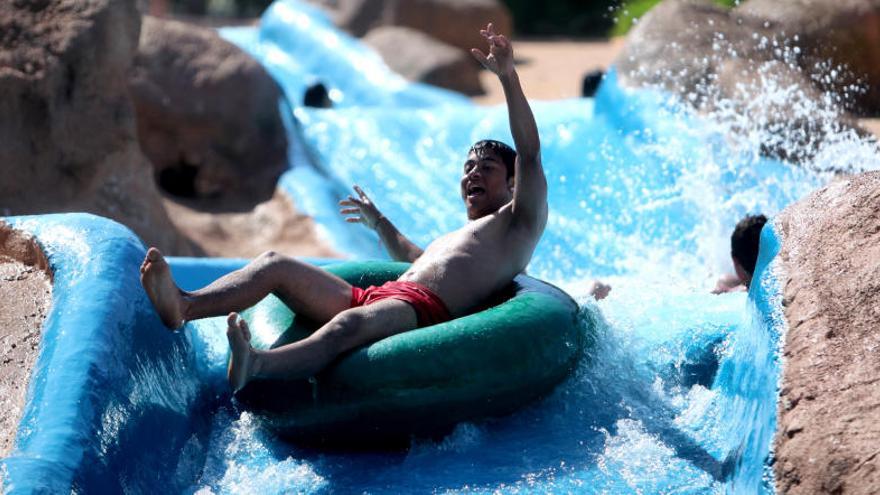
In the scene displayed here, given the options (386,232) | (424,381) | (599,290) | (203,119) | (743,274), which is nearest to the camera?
(424,381)

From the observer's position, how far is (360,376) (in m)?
3.26

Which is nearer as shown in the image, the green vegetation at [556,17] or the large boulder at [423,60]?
the large boulder at [423,60]

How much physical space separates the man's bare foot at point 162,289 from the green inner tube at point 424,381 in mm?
355

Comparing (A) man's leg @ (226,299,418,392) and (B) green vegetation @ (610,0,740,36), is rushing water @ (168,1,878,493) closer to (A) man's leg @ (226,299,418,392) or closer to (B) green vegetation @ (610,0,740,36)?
(A) man's leg @ (226,299,418,392)

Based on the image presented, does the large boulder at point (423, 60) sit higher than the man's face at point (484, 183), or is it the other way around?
Result: the man's face at point (484, 183)

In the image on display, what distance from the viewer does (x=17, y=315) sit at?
Answer: 3.30 m

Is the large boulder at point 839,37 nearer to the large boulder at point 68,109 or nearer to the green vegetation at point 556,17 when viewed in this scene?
the large boulder at point 68,109

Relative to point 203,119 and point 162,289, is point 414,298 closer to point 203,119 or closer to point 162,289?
point 162,289

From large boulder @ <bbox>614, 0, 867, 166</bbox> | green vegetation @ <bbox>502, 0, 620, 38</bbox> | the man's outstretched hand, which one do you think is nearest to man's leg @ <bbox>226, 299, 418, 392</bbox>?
the man's outstretched hand

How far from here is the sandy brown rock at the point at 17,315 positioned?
2.98 m

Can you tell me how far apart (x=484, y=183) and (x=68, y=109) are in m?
A: 2.62

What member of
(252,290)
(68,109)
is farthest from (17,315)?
(68,109)

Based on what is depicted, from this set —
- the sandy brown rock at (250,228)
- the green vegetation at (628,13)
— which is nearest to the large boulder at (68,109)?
the sandy brown rock at (250,228)

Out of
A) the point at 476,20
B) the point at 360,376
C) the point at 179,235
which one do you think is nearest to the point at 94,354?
the point at 360,376
